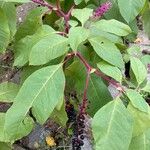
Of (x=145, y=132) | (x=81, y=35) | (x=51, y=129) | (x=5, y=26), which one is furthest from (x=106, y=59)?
(x=51, y=129)

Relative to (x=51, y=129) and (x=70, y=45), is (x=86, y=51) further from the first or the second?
(x=51, y=129)

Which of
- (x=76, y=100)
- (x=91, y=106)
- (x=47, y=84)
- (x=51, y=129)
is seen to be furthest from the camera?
(x=51, y=129)

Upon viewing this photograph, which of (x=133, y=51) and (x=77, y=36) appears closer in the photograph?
(x=77, y=36)

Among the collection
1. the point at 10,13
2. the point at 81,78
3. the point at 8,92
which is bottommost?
the point at 8,92

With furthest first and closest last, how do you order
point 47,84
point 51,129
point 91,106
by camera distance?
point 51,129 → point 91,106 → point 47,84

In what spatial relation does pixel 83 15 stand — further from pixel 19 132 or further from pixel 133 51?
pixel 19 132

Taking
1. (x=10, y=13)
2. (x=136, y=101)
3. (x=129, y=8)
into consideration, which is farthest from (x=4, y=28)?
(x=136, y=101)
